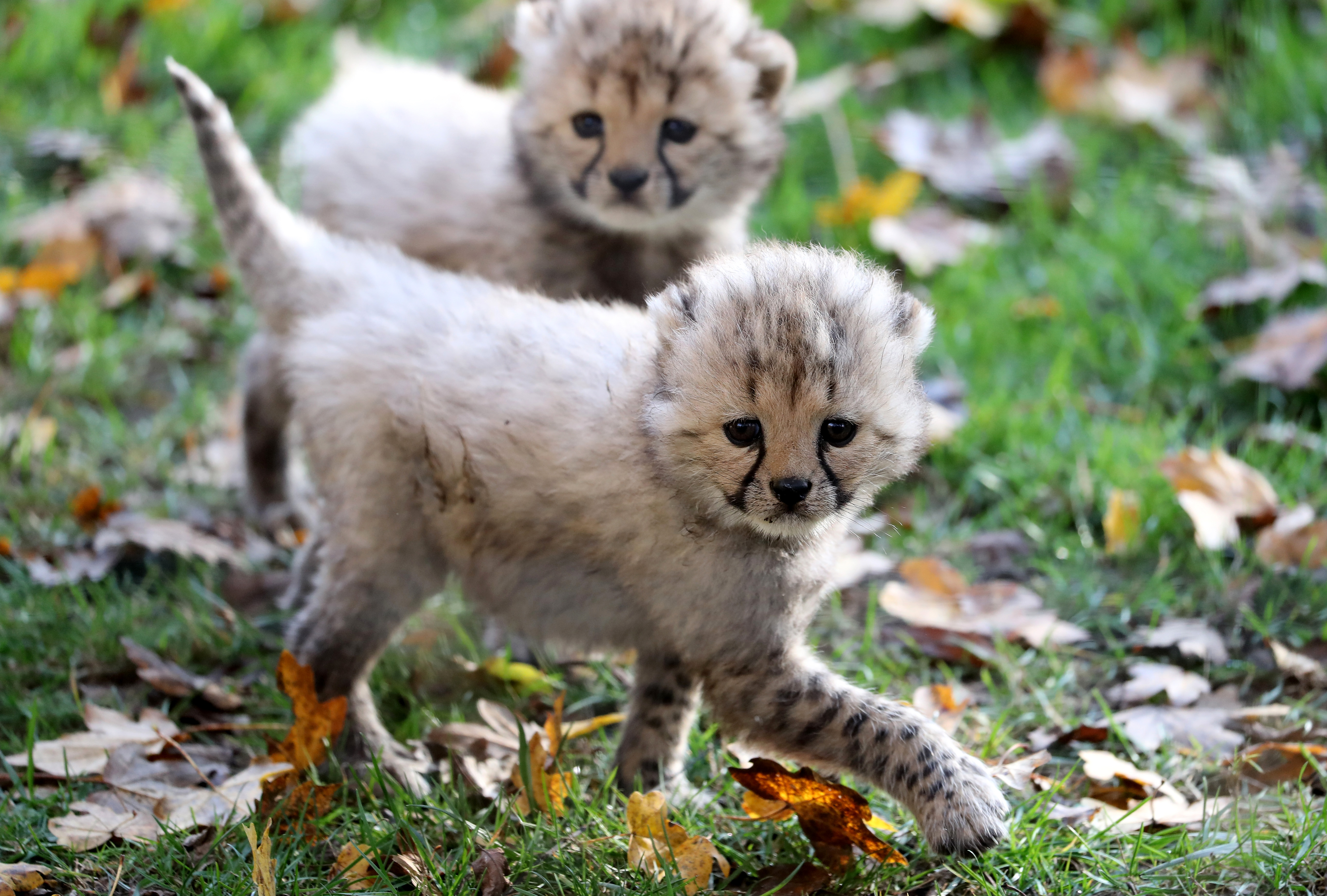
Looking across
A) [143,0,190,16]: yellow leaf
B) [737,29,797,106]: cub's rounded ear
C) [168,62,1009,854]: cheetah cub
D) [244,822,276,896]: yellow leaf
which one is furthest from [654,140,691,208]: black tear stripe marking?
[143,0,190,16]: yellow leaf

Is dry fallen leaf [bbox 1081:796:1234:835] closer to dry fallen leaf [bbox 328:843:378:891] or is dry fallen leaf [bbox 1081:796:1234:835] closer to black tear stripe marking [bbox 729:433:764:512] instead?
black tear stripe marking [bbox 729:433:764:512]

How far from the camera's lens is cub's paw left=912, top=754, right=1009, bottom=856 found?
2.51m

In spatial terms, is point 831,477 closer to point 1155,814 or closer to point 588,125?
point 1155,814

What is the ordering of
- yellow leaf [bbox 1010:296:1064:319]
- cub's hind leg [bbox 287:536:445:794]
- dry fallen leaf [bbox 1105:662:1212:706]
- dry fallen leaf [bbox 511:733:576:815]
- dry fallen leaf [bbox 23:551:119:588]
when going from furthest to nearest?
yellow leaf [bbox 1010:296:1064:319] → dry fallen leaf [bbox 23:551:119:588] → dry fallen leaf [bbox 1105:662:1212:706] → cub's hind leg [bbox 287:536:445:794] → dry fallen leaf [bbox 511:733:576:815]

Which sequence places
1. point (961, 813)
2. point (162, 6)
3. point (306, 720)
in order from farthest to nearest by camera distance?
1. point (162, 6)
2. point (306, 720)
3. point (961, 813)

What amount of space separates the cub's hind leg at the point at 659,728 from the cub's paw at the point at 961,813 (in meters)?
0.53

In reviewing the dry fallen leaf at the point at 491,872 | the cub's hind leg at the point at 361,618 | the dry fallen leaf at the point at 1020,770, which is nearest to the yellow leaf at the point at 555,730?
the cub's hind leg at the point at 361,618

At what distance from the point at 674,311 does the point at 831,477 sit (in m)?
0.42

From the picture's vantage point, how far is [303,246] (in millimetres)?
3354

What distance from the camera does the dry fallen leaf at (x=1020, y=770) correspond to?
279 cm

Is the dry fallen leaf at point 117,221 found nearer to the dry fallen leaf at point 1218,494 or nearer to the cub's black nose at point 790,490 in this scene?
the cub's black nose at point 790,490

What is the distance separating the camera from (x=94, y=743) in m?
2.89

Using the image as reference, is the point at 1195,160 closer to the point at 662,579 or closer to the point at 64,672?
the point at 662,579

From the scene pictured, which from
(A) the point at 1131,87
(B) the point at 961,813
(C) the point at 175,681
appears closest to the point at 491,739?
(C) the point at 175,681
